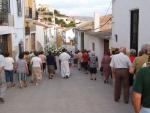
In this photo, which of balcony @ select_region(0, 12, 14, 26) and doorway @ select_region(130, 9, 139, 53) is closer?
doorway @ select_region(130, 9, 139, 53)

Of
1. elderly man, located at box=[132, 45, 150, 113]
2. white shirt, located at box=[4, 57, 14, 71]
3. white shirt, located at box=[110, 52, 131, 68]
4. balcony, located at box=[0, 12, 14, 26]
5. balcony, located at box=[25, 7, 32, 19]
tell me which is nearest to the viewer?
elderly man, located at box=[132, 45, 150, 113]

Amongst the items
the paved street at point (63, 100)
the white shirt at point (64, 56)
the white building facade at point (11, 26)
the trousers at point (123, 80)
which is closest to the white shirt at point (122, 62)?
the trousers at point (123, 80)

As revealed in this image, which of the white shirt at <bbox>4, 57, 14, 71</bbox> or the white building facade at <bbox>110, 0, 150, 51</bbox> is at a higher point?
the white building facade at <bbox>110, 0, 150, 51</bbox>

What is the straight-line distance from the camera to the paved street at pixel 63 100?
11219 mm

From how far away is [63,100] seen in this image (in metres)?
12.9

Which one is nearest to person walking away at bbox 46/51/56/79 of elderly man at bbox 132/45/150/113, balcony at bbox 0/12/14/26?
balcony at bbox 0/12/14/26

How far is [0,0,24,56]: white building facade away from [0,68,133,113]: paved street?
7326 millimetres

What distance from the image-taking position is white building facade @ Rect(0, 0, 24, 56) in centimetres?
2326

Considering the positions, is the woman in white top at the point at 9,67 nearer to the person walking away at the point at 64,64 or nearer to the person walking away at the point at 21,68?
the person walking away at the point at 21,68

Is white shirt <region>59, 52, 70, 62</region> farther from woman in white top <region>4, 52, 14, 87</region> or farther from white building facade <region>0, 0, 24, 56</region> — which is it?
woman in white top <region>4, 52, 14, 87</region>

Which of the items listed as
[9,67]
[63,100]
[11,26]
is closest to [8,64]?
[9,67]

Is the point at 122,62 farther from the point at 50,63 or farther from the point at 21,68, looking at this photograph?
the point at 50,63

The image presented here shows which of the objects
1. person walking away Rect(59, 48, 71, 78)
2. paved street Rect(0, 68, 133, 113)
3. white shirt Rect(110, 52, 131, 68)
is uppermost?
white shirt Rect(110, 52, 131, 68)

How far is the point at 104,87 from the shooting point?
16.3 meters
